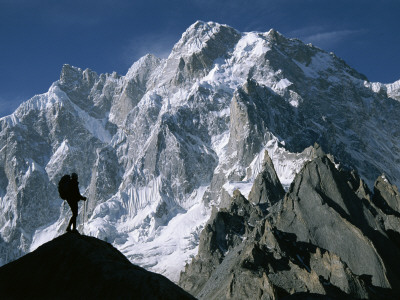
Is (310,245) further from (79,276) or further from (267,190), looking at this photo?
(79,276)

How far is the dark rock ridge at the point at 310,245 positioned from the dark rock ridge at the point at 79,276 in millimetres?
76762

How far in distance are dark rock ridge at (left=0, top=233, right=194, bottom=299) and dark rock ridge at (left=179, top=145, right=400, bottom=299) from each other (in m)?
76.8

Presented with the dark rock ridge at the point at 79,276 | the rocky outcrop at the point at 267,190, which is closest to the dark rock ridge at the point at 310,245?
the rocky outcrop at the point at 267,190

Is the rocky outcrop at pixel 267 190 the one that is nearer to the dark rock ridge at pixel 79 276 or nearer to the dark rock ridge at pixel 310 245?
the dark rock ridge at pixel 310 245

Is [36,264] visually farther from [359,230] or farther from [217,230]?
[217,230]

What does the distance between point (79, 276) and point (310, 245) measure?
107699 mm

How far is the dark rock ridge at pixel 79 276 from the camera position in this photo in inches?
706

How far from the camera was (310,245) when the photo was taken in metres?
122

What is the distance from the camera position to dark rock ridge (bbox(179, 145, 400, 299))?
10081cm

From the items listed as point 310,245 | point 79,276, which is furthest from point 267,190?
point 79,276

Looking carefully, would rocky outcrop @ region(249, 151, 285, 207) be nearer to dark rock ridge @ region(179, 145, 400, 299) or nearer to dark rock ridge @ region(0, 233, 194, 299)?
dark rock ridge @ region(179, 145, 400, 299)

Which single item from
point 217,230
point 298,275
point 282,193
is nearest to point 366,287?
point 298,275

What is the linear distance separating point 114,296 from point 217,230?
147471 mm

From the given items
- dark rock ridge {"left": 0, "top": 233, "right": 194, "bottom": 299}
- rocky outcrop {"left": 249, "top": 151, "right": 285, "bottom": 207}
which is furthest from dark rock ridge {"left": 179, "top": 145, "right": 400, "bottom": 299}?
dark rock ridge {"left": 0, "top": 233, "right": 194, "bottom": 299}
